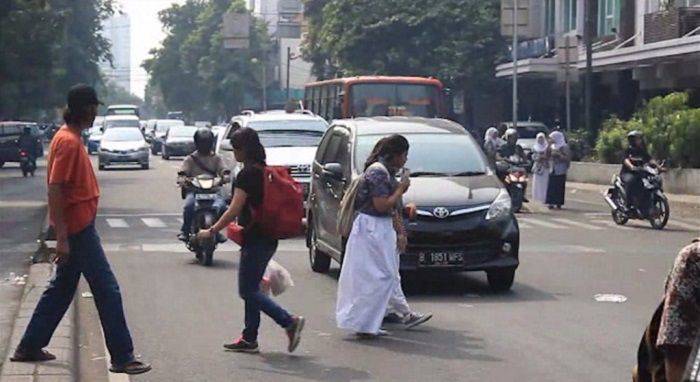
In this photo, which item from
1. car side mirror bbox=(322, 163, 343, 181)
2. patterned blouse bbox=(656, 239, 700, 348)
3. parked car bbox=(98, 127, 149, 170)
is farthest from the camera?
parked car bbox=(98, 127, 149, 170)

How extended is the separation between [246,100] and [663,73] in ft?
216

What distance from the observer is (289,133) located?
79.6ft

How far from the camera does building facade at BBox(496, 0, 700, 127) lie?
126 feet

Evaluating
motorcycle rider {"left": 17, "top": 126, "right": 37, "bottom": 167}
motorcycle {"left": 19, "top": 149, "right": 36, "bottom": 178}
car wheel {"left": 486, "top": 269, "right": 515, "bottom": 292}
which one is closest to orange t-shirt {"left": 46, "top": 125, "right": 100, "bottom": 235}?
car wheel {"left": 486, "top": 269, "right": 515, "bottom": 292}

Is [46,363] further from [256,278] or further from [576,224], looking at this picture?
[576,224]

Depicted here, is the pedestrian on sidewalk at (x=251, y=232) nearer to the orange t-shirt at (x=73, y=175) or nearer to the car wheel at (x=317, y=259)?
the orange t-shirt at (x=73, y=175)

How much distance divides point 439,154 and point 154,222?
10.1m

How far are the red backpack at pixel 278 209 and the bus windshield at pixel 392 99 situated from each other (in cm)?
2491

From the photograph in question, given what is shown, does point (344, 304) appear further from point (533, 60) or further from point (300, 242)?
point (533, 60)

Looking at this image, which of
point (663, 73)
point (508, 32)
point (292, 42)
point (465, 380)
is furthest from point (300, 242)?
point (292, 42)

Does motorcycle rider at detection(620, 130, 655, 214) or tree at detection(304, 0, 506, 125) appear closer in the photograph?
motorcycle rider at detection(620, 130, 655, 214)

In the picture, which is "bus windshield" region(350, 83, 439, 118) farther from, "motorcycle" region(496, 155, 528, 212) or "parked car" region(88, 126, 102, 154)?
"parked car" region(88, 126, 102, 154)

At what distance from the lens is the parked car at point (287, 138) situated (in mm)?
22703

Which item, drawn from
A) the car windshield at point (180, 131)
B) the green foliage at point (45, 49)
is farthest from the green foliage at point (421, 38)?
the green foliage at point (45, 49)
